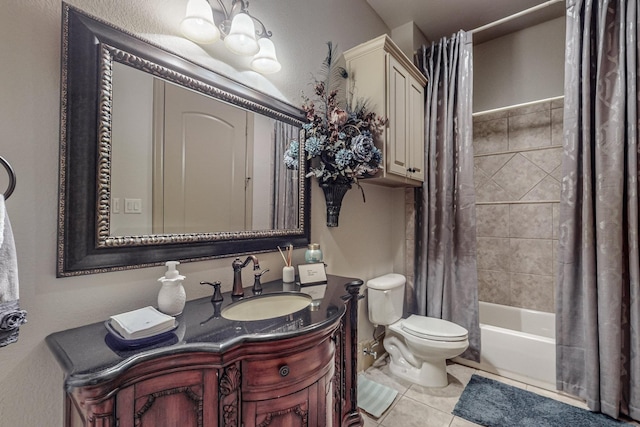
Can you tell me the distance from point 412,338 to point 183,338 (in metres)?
1.69

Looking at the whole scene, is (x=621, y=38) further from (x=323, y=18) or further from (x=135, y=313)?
(x=135, y=313)

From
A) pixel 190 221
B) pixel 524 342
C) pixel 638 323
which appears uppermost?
pixel 190 221

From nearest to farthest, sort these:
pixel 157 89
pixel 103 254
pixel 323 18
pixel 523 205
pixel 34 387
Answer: pixel 34 387, pixel 103 254, pixel 157 89, pixel 323 18, pixel 523 205

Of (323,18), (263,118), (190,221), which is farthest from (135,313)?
(323,18)

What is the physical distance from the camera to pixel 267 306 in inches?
49.8

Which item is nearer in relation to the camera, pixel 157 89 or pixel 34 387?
pixel 34 387

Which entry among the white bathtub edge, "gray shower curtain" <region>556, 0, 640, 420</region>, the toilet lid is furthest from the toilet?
"gray shower curtain" <region>556, 0, 640, 420</region>

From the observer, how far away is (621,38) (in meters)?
1.77

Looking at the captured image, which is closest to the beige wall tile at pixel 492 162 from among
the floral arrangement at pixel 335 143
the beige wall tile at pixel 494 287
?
the beige wall tile at pixel 494 287

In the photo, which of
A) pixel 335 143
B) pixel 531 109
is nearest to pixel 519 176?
pixel 531 109

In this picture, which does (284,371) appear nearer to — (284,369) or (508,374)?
(284,369)

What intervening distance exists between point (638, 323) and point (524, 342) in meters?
0.63

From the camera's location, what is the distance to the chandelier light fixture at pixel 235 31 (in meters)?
1.14

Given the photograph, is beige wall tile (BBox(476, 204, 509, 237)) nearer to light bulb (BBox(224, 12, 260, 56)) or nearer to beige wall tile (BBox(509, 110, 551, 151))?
beige wall tile (BBox(509, 110, 551, 151))
